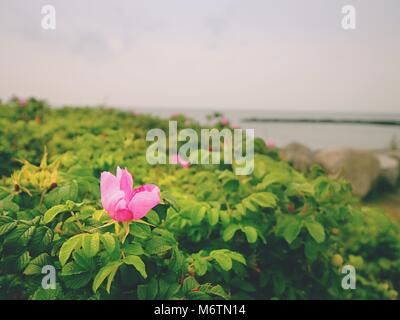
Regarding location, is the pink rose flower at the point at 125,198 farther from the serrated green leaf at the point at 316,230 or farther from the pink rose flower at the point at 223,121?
the pink rose flower at the point at 223,121

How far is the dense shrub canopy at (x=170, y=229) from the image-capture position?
3.86 ft

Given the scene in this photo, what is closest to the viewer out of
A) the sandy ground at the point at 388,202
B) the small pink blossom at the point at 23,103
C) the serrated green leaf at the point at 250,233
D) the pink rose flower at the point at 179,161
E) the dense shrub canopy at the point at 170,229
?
the dense shrub canopy at the point at 170,229

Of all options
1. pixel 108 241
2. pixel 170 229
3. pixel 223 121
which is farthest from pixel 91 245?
pixel 223 121

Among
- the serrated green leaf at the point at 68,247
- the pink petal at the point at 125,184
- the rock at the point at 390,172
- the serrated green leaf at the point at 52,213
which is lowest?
the serrated green leaf at the point at 68,247

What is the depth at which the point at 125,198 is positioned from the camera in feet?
3.52

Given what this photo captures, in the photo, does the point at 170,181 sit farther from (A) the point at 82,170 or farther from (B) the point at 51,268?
(B) the point at 51,268

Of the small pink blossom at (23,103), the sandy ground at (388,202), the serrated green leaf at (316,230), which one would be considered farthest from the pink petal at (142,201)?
the sandy ground at (388,202)

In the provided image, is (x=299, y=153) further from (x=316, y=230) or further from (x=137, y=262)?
(x=137, y=262)

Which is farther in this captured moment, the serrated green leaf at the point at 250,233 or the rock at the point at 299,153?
the rock at the point at 299,153

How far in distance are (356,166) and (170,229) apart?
5.96 metres

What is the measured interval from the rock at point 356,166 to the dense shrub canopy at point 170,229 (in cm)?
385

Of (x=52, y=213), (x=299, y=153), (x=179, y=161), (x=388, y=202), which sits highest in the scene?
(x=299, y=153)

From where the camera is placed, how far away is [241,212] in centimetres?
171

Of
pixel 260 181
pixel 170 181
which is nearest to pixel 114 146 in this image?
pixel 170 181
